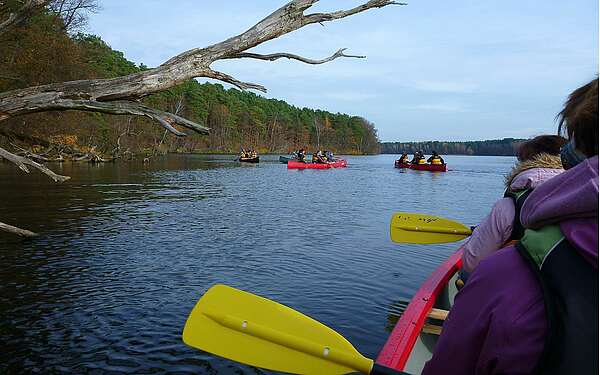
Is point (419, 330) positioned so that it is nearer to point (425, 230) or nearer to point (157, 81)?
point (425, 230)

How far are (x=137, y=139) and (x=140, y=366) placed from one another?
72.1m

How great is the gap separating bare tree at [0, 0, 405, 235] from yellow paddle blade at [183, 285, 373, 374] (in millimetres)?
3816

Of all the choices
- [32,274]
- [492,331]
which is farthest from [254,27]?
[492,331]

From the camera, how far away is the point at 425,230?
7.87m

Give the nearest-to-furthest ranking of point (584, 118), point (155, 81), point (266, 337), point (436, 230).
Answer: point (584, 118)
point (266, 337)
point (155, 81)
point (436, 230)

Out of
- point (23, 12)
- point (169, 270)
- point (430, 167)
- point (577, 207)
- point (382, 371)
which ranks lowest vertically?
point (169, 270)

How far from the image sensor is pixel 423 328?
14.8 ft

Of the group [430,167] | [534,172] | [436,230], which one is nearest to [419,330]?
[534,172]

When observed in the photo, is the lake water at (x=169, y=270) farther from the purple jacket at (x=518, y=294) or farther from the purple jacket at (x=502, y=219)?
the purple jacket at (x=518, y=294)

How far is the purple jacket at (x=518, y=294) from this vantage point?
121 cm

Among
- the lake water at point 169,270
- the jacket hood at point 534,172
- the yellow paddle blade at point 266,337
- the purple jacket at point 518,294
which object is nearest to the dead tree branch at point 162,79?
the lake water at point 169,270

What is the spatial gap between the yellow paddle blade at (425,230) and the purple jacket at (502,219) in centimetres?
415

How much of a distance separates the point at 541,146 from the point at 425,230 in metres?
4.42

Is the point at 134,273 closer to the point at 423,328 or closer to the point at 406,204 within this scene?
the point at 423,328
